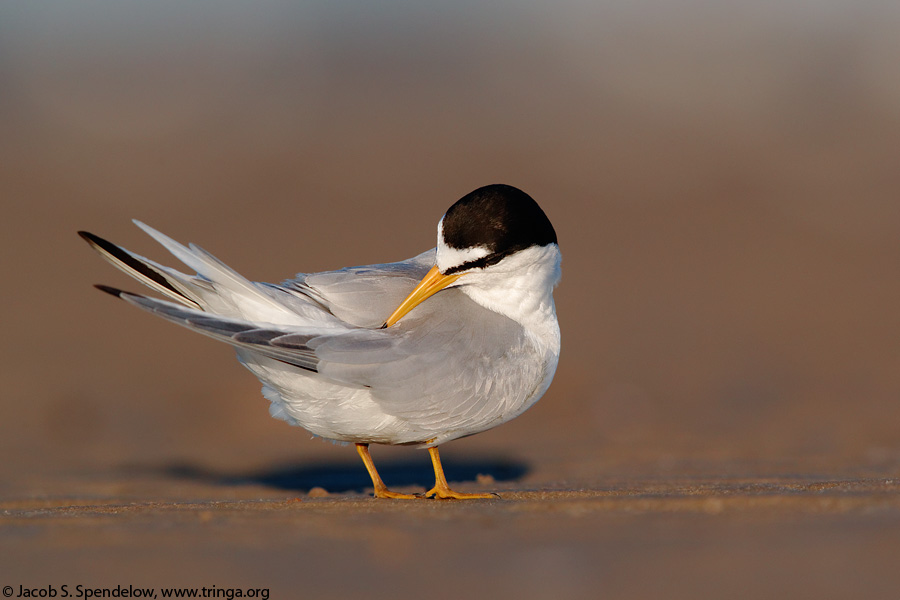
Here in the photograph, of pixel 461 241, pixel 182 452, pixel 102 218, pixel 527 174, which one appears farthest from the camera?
pixel 527 174

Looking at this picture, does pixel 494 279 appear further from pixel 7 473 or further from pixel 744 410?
pixel 744 410

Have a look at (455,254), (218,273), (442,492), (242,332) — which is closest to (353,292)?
(455,254)

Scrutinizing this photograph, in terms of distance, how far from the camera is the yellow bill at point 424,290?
181 inches

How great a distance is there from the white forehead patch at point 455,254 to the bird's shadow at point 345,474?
197 cm

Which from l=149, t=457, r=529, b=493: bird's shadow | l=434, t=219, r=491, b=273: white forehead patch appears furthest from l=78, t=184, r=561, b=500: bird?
l=149, t=457, r=529, b=493: bird's shadow

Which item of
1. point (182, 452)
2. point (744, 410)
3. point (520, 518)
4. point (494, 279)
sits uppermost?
point (494, 279)

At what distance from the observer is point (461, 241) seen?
466cm

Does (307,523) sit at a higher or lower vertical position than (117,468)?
higher

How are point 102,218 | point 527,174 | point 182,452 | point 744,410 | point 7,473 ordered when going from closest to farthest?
point 7,473 → point 182,452 → point 744,410 → point 102,218 → point 527,174

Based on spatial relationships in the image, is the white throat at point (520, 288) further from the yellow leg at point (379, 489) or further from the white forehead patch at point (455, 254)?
the yellow leg at point (379, 489)

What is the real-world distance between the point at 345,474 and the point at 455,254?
268 centimetres

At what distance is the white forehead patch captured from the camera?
15.3 feet

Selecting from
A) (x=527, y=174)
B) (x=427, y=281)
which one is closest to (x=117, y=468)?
(x=427, y=281)

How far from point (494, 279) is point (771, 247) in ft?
31.3
